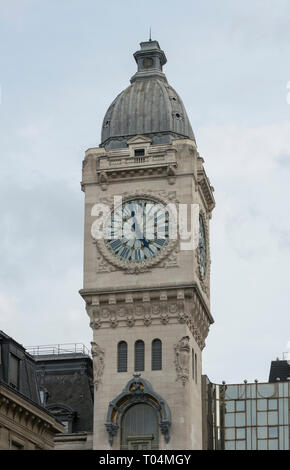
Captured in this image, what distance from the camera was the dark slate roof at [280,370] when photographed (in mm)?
115625

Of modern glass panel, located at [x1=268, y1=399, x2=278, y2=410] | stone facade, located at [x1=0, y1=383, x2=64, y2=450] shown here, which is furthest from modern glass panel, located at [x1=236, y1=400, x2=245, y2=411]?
stone facade, located at [x1=0, y1=383, x2=64, y2=450]

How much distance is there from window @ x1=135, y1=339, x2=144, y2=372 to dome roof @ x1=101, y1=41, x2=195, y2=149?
49.0 feet

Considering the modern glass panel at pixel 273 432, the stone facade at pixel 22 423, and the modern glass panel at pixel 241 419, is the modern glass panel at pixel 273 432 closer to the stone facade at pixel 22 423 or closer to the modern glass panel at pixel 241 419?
the modern glass panel at pixel 241 419

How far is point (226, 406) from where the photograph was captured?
103 metres

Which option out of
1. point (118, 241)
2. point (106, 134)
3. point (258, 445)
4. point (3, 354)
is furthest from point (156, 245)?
point (3, 354)

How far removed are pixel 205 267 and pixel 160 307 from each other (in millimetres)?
7482

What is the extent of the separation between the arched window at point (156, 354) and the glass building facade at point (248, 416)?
31.9 ft

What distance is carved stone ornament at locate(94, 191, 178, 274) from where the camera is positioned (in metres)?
92.8

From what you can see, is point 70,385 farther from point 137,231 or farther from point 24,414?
point 24,414

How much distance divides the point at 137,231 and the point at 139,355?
337 inches

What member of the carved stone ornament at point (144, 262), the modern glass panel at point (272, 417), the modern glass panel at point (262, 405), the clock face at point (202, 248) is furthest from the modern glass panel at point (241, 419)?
the carved stone ornament at point (144, 262)

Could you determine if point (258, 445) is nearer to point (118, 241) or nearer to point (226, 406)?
point (226, 406)

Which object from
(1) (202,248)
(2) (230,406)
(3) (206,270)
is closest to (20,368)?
(1) (202,248)

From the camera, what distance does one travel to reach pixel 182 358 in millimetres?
90562
